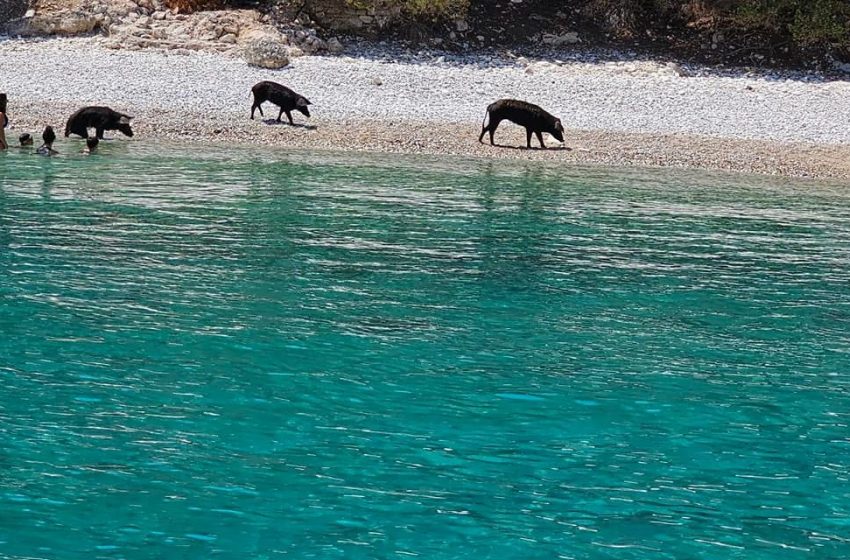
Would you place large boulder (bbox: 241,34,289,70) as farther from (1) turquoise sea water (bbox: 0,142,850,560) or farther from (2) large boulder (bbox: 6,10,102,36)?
(1) turquoise sea water (bbox: 0,142,850,560)

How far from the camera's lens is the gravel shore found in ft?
87.2


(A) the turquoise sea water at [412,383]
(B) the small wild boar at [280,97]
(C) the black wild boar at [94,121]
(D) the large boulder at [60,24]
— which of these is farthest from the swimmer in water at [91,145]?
(D) the large boulder at [60,24]

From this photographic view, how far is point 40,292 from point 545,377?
5.12m

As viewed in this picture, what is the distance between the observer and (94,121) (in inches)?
973

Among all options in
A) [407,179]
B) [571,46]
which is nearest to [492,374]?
[407,179]

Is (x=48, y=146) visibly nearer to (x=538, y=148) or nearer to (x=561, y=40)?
(x=538, y=148)

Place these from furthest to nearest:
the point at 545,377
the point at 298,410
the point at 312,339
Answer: the point at 312,339
the point at 545,377
the point at 298,410

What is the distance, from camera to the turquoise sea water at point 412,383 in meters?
7.28

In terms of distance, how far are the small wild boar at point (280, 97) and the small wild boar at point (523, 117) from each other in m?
3.90

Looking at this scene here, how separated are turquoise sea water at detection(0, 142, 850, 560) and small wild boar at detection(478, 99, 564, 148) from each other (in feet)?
24.6

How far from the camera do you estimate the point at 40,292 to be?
40.8 feet

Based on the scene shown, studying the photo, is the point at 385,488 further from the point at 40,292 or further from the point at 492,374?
the point at 40,292

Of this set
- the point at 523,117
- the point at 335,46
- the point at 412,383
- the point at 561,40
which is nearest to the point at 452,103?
the point at 523,117

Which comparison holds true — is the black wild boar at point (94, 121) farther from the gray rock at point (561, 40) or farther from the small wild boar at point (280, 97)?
the gray rock at point (561, 40)
